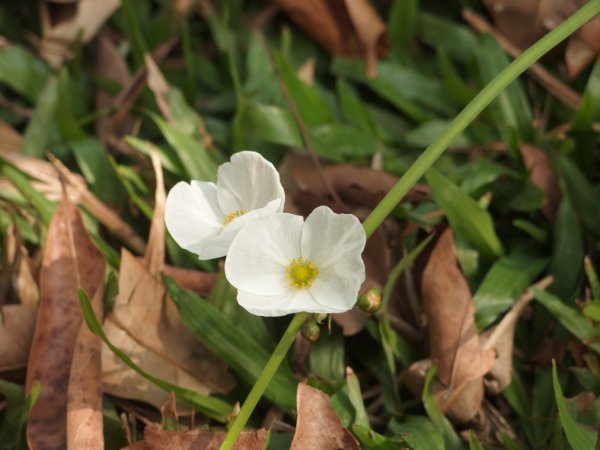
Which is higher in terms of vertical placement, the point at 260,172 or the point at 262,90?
the point at 260,172

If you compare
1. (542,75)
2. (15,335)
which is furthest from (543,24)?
(15,335)

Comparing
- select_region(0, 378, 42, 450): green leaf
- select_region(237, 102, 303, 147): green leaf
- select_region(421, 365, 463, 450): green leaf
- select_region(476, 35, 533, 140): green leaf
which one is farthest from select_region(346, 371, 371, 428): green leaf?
select_region(476, 35, 533, 140): green leaf

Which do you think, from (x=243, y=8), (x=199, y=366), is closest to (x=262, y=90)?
(x=243, y=8)

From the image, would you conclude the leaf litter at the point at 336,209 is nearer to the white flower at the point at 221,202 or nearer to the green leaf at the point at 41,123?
the green leaf at the point at 41,123

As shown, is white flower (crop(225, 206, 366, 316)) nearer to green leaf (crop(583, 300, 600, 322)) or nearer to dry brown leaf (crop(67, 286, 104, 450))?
dry brown leaf (crop(67, 286, 104, 450))

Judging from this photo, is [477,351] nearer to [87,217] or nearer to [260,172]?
[260,172]

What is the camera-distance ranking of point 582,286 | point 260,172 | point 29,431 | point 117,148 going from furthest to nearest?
1. point 117,148
2. point 582,286
3. point 29,431
4. point 260,172

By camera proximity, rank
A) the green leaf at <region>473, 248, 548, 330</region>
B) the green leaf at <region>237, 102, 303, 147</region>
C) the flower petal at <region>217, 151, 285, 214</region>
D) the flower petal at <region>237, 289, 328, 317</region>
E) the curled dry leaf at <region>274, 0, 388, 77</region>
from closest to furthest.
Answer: the flower petal at <region>237, 289, 328, 317</region> → the flower petal at <region>217, 151, 285, 214</region> → the green leaf at <region>473, 248, 548, 330</region> → the green leaf at <region>237, 102, 303, 147</region> → the curled dry leaf at <region>274, 0, 388, 77</region>
